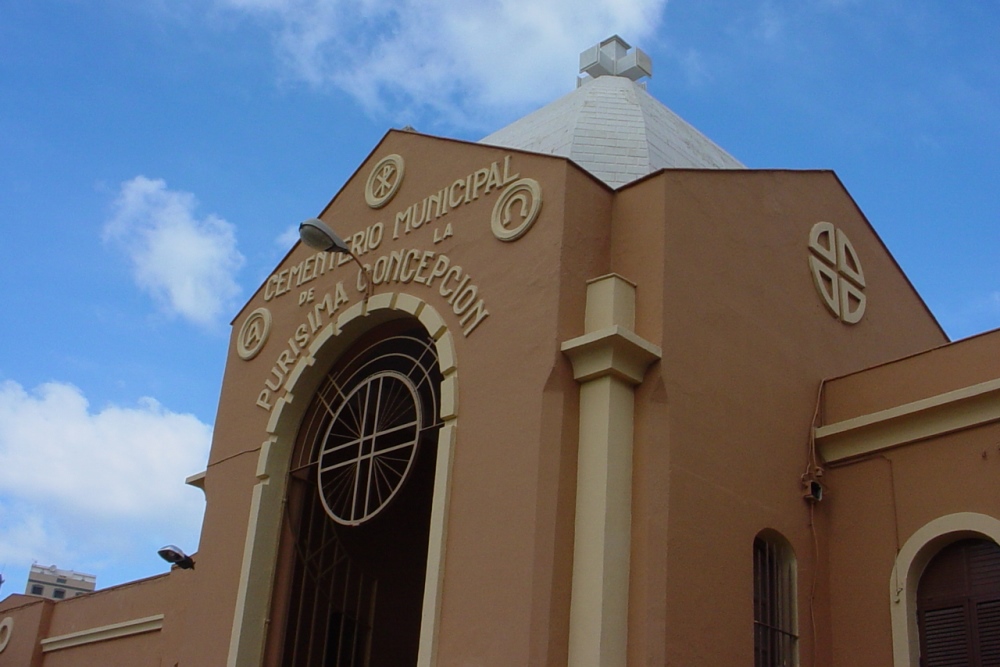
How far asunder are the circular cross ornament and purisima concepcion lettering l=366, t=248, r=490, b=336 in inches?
39.9

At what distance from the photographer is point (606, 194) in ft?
39.4

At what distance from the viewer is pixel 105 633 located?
17656 mm

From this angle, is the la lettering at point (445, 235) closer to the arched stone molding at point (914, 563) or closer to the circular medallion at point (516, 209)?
the circular medallion at point (516, 209)

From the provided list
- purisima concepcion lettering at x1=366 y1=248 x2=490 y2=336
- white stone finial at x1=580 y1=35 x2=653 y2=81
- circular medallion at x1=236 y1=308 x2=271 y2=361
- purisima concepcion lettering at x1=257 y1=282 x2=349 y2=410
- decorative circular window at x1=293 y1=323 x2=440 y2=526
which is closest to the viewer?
purisima concepcion lettering at x1=366 y1=248 x2=490 y2=336

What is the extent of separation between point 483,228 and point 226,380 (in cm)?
499

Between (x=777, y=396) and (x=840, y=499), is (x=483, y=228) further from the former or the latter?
(x=840, y=499)

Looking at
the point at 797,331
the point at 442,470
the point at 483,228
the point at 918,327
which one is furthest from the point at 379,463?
the point at 918,327

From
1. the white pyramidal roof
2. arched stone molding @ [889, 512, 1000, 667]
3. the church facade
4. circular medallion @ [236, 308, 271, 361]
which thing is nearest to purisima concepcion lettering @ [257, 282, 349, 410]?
the church facade

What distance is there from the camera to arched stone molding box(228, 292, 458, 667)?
38.5ft

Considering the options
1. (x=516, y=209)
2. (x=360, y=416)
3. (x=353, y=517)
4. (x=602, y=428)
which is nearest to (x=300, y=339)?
(x=360, y=416)

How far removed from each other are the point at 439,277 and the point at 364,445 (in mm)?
2350

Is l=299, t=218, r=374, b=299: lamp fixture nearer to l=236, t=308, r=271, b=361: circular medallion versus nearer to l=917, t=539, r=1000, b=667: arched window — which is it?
l=236, t=308, r=271, b=361: circular medallion

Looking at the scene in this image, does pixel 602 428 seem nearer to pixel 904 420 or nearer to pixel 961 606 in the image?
pixel 904 420

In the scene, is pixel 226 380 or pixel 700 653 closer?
pixel 700 653
